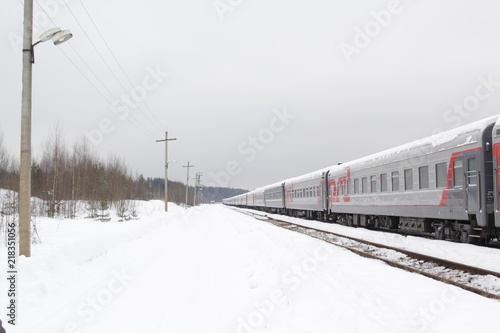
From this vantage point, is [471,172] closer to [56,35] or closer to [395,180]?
[395,180]

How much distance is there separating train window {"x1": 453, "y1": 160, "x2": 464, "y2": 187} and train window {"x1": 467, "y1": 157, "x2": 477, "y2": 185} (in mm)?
276

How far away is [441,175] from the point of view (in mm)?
12438

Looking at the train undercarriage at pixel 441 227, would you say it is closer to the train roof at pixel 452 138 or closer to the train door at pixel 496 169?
the train door at pixel 496 169

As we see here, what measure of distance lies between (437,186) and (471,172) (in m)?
1.84

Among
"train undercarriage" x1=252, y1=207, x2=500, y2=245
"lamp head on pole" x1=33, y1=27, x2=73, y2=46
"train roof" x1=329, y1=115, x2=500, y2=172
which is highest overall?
"lamp head on pole" x1=33, y1=27, x2=73, y2=46

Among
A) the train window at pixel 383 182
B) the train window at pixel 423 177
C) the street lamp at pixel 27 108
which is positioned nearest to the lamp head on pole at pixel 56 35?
the street lamp at pixel 27 108

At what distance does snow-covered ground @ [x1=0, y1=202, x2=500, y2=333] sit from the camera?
4.86 metres

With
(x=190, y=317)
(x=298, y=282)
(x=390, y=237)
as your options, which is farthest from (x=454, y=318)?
(x=390, y=237)

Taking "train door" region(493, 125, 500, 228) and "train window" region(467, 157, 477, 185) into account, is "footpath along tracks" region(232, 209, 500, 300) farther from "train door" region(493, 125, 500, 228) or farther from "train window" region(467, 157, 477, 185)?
"train window" region(467, 157, 477, 185)

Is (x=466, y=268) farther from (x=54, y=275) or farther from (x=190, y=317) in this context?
(x=54, y=275)

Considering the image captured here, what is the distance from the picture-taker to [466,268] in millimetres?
7891

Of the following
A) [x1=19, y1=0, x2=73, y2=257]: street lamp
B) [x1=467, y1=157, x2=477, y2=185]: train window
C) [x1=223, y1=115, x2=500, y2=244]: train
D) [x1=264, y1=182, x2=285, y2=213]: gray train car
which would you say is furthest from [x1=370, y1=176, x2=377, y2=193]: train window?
[x1=264, y1=182, x2=285, y2=213]: gray train car

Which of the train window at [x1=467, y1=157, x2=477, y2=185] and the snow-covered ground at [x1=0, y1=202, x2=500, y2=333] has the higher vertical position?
the train window at [x1=467, y1=157, x2=477, y2=185]

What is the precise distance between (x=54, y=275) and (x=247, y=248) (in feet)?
19.7
